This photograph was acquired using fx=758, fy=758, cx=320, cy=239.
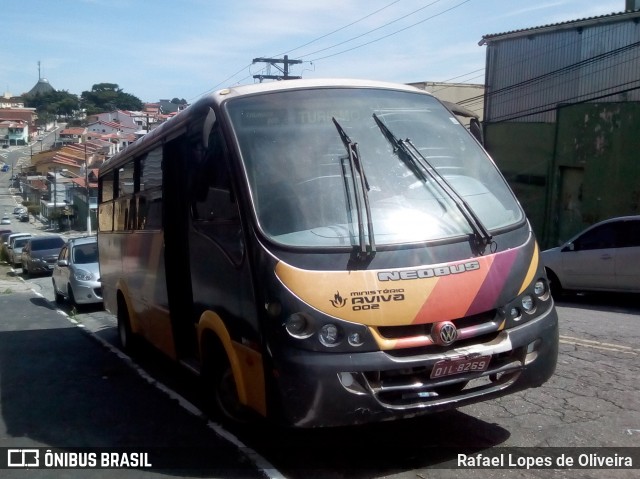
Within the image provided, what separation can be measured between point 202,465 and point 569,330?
595cm

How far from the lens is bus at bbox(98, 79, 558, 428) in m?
4.77

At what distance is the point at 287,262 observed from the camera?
4914 mm

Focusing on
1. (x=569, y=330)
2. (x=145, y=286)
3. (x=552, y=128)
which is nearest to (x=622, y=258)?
(x=569, y=330)

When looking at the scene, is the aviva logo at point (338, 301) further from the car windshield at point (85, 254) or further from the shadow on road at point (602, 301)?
the car windshield at point (85, 254)

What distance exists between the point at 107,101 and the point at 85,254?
376ft

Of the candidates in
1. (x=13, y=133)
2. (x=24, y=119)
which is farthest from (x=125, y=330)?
(x=24, y=119)

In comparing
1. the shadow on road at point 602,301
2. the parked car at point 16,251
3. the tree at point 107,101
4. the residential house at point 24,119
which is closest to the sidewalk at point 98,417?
the shadow on road at point 602,301

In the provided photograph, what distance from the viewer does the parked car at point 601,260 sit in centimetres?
1317

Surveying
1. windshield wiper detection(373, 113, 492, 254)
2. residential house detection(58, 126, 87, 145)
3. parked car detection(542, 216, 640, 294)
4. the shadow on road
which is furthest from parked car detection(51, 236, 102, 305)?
residential house detection(58, 126, 87, 145)

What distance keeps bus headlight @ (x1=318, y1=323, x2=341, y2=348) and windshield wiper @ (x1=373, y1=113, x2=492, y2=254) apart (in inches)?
47.7

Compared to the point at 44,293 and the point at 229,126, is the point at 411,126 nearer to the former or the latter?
the point at 229,126

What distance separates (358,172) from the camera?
5.41 meters

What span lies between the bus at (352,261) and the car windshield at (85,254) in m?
11.9

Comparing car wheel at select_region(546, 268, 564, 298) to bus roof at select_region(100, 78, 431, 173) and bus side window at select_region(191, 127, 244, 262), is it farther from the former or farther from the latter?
→ bus side window at select_region(191, 127, 244, 262)
